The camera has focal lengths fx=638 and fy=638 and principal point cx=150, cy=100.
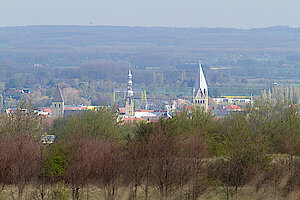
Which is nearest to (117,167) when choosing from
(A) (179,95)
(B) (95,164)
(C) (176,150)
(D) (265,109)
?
(B) (95,164)

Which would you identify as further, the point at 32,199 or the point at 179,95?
the point at 179,95

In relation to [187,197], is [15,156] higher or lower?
higher

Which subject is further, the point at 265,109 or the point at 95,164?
the point at 265,109

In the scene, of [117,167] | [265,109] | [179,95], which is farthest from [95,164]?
[179,95]

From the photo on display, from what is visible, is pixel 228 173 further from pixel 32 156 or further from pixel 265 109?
pixel 265 109

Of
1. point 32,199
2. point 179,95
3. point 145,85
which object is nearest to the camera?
point 32,199

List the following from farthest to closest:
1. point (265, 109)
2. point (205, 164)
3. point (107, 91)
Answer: point (107, 91) → point (265, 109) → point (205, 164)

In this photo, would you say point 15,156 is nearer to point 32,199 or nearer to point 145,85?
point 32,199

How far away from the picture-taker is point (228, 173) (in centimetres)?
2070

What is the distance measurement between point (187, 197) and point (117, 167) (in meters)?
2.48

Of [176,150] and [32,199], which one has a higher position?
[176,150]

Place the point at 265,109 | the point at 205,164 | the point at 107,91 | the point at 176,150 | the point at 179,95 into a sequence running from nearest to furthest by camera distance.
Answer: the point at 176,150
the point at 205,164
the point at 265,109
the point at 179,95
the point at 107,91

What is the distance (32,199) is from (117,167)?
287cm

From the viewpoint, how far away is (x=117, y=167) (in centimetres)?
2064
